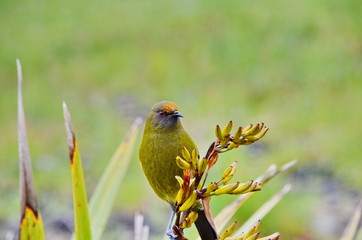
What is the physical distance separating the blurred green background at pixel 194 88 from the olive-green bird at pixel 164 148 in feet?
8.15

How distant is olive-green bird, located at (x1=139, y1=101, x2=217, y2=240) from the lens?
4.41ft

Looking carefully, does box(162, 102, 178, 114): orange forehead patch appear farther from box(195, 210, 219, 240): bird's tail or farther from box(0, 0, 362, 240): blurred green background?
box(0, 0, 362, 240): blurred green background

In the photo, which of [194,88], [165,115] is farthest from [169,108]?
[194,88]

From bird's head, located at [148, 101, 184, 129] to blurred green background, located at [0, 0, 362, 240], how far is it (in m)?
2.47

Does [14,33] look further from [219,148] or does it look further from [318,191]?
[219,148]

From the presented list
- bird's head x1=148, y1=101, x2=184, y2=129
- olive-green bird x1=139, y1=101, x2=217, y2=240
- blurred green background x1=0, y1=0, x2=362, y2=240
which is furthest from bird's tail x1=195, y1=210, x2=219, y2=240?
blurred green background x1=0, y1=0, x2=362, y2=240

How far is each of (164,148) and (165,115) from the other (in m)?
0.08

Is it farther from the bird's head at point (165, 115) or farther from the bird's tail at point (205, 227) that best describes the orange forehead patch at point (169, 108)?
the bird's tail at point (205, 227)

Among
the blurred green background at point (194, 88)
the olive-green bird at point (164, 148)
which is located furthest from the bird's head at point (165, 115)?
the blurred green background at point (194, 88)

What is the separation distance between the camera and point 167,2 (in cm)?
802

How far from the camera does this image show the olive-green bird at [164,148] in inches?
52.9

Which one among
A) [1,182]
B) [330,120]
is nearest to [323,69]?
[330,120]

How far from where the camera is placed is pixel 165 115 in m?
1.41

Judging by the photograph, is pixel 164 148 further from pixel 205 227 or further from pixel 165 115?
pixel 205 227
